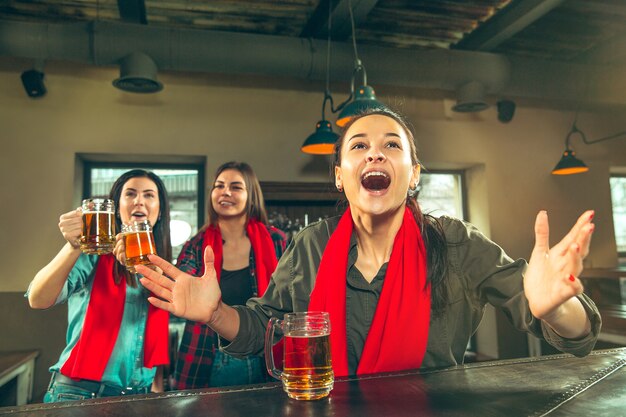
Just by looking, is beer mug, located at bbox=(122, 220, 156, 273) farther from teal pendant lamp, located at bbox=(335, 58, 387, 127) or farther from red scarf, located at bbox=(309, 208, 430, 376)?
teal pendant lamp, located at bbox=(335, 58, 387, 127)

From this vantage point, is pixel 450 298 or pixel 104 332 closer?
pixel 450 298

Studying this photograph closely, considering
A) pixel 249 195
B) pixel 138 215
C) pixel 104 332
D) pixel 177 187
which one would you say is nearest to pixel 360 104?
pixel 249 195

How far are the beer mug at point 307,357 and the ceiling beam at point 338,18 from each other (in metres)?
3.28

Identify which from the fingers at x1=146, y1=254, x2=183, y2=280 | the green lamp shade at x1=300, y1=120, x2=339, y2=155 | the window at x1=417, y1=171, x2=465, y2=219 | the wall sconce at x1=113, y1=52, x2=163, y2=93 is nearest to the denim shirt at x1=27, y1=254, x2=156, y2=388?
the fingers at x1=146, y1=254, x2=183, y2=280

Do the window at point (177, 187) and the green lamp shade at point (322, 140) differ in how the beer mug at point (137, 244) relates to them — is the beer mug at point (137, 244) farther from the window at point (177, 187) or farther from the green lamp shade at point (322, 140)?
the window at point (177, 187)

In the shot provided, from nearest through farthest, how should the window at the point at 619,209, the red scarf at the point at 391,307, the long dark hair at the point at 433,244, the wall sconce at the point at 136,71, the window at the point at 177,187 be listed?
the red scarf at the point at 391,307 → the long dark hair at the point at 433,244 → the wall sconce at the point at 136,71 → the window at the point at 177,187 → the window at the point at 619,209

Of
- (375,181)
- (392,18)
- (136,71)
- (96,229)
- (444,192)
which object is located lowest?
(96,229)

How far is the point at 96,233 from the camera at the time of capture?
5.90 feet

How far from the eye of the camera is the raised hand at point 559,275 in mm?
1079

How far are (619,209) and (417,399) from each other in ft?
21.1

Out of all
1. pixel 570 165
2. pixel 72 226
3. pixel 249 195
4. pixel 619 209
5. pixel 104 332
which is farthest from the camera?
pixel 619 209

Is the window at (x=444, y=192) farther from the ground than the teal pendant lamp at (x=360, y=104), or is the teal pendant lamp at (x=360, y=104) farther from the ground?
the teal pendant lamp at (x=360, y=104)

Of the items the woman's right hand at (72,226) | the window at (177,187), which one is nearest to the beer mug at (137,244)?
the woman's right hand at (72,226)

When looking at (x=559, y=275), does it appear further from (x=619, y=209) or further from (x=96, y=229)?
(x=619, y=209)
